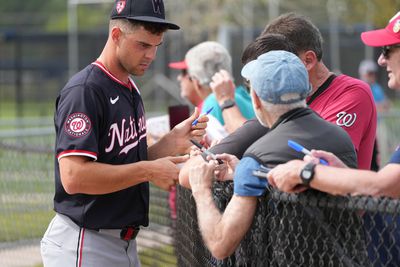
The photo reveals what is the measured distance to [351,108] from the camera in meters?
4.75

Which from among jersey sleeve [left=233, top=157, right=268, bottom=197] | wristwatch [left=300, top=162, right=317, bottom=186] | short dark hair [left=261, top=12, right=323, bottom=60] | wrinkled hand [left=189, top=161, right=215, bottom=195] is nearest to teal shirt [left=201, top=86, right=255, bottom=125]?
short dark hair [left=261, top=12, right=323, bottom=60]

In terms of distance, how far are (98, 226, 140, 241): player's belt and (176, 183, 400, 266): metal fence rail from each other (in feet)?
2.92

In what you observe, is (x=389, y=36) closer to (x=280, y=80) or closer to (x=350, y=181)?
(x=280, y=80)

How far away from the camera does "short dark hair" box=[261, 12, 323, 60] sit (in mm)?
4855

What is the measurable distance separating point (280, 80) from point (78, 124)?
1178 mm

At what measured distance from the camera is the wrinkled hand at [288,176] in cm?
336

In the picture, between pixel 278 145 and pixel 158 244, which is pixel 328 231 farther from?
pixel 158 244

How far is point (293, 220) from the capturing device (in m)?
3.62

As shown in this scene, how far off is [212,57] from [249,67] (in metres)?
3.25

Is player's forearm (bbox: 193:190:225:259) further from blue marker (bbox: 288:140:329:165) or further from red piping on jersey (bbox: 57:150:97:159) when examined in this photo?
red piping on jersey (bbox: 57:150:97:159)

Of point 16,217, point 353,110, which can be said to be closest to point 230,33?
point 16,217

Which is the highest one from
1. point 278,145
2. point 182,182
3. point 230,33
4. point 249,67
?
point 249,67

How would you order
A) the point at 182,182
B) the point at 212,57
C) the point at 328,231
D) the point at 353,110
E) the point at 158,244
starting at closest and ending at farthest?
the point at 328,231
the point at 182,182
the point at 353,110
the point at 212,57
the point at 158,244

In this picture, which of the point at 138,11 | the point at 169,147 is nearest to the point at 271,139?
the point at 138,11
